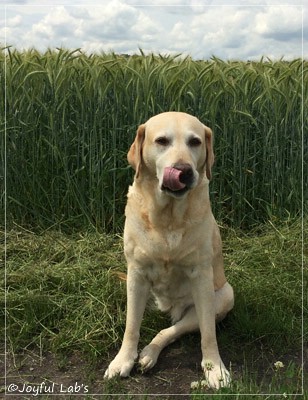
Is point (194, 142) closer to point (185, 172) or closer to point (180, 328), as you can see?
point (185, 172)

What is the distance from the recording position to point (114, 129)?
14.8ft

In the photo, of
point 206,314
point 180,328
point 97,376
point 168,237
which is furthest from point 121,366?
point 168,237

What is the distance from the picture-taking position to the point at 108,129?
4.64m

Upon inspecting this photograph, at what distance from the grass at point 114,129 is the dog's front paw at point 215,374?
6.61 feet

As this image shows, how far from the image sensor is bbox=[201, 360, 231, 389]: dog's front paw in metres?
2.68

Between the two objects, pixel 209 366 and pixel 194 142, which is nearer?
pixel 194 142

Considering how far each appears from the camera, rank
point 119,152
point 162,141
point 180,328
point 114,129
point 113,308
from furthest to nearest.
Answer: point 119,152 → point 114,129 → point 113,308 → point 180,328 → point 162,141

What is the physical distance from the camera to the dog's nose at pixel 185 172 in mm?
2465

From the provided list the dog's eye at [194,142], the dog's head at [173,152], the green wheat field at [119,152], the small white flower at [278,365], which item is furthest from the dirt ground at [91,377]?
the dog's eye at [194,142]

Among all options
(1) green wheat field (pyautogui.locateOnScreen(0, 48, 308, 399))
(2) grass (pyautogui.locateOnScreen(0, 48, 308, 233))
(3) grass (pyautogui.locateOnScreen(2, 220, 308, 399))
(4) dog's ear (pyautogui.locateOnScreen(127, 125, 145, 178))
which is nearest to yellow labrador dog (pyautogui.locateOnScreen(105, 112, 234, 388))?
(4) dog's ear (pyautogui.locateOnScreen(127, 125, 145, 178))

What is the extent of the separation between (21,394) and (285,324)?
165 cm

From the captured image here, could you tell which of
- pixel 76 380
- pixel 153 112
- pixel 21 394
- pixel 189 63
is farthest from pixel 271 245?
pixel 21 394

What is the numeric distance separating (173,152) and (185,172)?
13 centimetres

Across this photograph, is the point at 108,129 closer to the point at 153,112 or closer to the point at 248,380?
the point at 153,112
